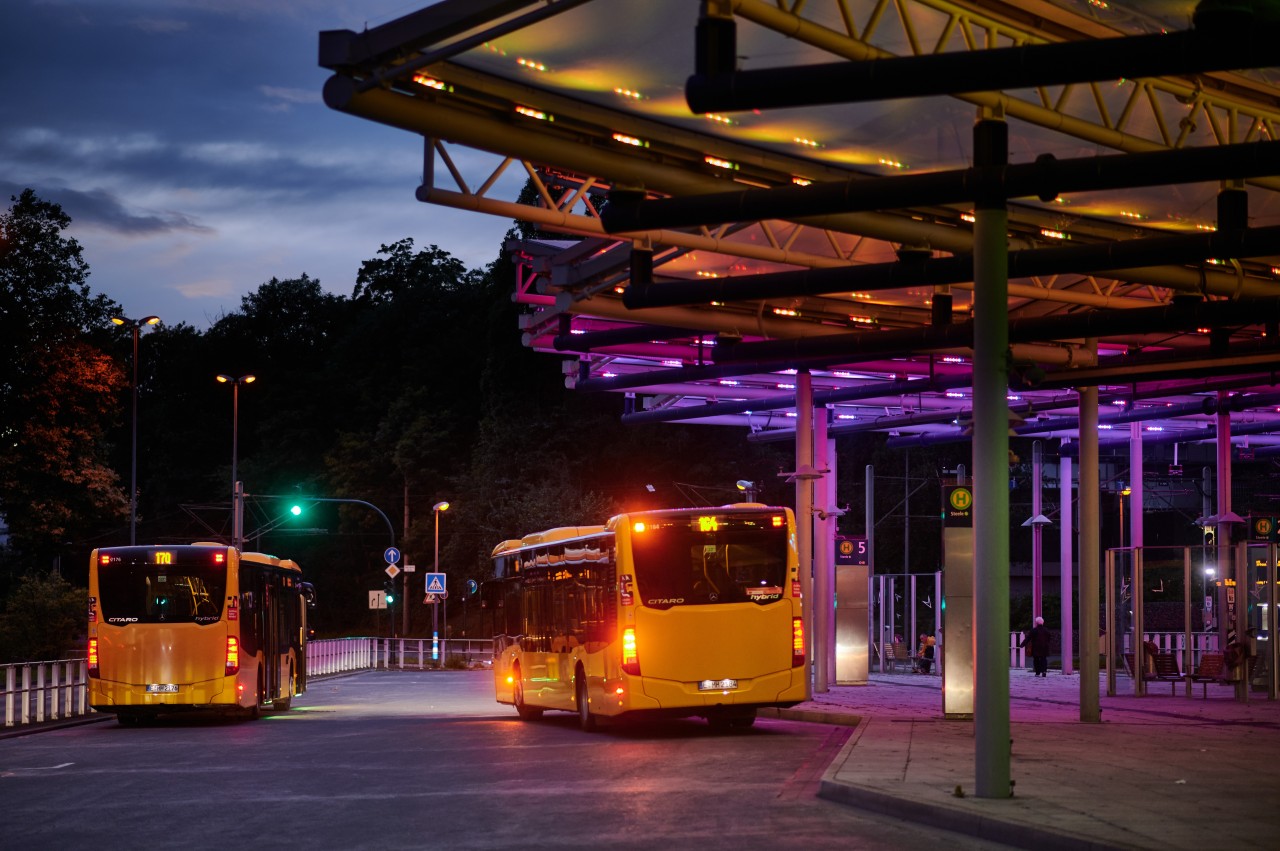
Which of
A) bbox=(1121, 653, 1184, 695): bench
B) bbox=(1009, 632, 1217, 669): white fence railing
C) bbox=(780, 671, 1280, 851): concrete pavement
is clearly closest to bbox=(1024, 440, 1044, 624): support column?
bbox=(1009, 632, 1217, 669): white fence railing

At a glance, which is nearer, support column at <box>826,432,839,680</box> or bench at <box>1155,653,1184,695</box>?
bench at <box>1155,653,1184,695</box>

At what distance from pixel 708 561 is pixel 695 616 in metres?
0.81

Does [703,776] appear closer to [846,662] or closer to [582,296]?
[582,296]

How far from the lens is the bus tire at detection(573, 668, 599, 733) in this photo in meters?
25.5

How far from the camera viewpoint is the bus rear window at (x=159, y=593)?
92.4ft

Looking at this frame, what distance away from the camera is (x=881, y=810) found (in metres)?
13.8

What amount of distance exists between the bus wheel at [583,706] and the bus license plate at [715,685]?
2380mm

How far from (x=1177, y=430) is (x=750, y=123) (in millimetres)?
31171

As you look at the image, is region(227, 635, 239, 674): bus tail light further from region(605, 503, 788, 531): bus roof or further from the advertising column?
the advertising column

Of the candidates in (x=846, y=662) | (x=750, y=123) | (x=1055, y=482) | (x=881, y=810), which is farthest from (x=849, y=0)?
(x=1055, y=482)

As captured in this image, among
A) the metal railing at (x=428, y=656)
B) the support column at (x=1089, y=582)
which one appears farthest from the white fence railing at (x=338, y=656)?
the support column at (x=1089, y=582)

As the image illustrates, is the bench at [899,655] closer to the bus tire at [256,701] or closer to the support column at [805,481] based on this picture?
the support column at [805,481]

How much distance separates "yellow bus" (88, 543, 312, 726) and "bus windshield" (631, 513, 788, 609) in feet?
26.8

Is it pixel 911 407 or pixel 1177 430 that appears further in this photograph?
pixel 1177 430
